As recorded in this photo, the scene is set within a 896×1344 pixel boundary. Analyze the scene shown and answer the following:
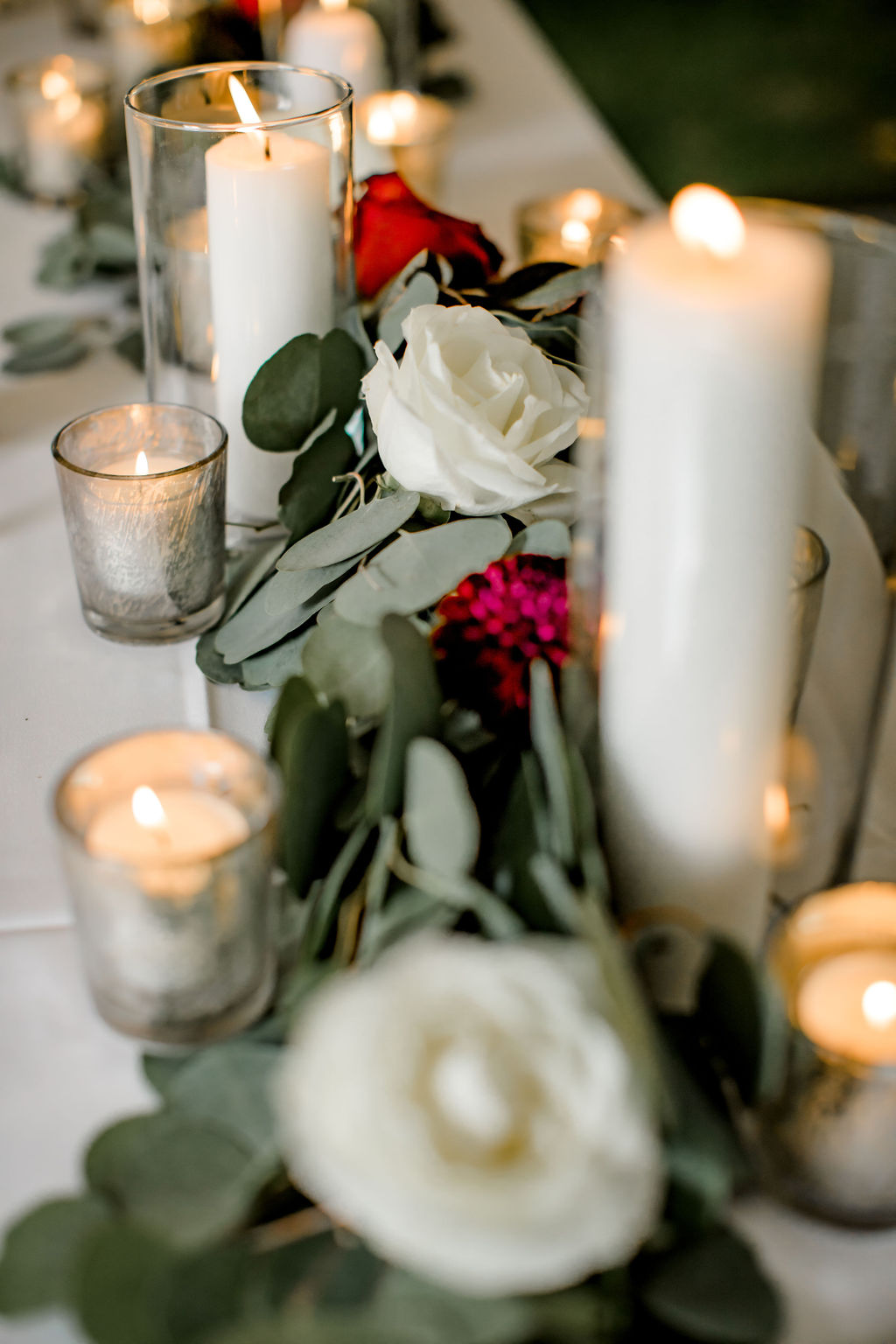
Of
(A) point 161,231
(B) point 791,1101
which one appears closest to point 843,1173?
(B) point 791,1101

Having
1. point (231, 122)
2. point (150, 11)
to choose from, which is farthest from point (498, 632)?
point (150, 11)

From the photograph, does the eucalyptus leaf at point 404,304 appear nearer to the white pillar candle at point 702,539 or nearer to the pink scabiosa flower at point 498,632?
the pink scabiosa flower at point 498,632

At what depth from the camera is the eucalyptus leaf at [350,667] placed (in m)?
0.48

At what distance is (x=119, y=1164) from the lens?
363 millimetres

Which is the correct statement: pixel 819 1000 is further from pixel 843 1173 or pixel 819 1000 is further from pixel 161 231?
pixel 161 231

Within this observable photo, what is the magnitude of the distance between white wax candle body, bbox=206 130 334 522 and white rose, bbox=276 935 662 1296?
1.35 feet

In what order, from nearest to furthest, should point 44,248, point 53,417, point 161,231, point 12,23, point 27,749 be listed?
point 27,749
point 161,231
point 53,417
point 44,248
point 12,23

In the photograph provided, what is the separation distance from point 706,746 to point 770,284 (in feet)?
0.45

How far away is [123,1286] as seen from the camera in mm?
315

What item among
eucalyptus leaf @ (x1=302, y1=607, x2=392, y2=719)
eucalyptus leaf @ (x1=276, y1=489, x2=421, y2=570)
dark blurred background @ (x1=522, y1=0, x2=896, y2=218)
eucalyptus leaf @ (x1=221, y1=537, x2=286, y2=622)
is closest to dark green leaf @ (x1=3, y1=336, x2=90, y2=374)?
eucalyptus leaf @ (x1=221, y1=537, x2=286, y2=622)

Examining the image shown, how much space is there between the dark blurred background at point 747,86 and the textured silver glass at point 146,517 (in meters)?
2.81

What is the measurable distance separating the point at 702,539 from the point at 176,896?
0.19 meters

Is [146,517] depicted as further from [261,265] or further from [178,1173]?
[178,1173]

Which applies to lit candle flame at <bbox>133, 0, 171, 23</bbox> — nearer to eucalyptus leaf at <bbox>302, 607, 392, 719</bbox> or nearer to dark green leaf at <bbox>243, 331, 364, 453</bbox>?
dark green leaf at <bbox>243, 331, 364, 453</bbox>
